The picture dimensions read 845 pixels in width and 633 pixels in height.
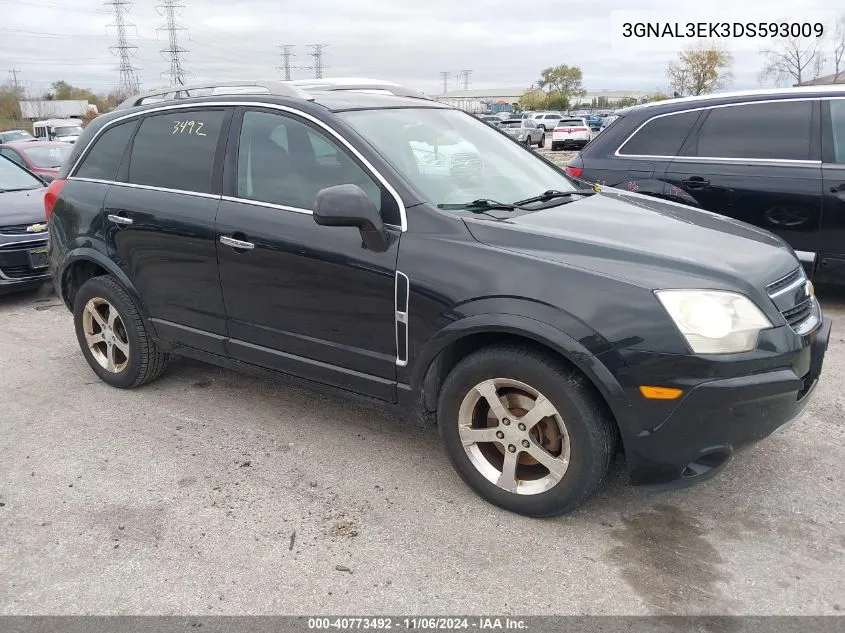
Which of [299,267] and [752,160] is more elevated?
[752,160]

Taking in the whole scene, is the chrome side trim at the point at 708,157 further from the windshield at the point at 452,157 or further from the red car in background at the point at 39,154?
the red car in background at the point at 39,154

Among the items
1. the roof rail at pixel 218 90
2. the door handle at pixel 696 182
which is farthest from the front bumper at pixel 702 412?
the door handle at pixel 696 182

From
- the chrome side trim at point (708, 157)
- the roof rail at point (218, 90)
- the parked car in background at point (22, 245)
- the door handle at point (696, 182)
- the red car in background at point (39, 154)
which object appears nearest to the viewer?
the roof rail at point (218, 90)

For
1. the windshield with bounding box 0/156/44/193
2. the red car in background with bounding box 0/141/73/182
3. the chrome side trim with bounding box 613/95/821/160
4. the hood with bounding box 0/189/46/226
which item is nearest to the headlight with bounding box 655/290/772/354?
the chrome side trim with bounding box 613/95/821/160

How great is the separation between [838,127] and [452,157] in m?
Result: 3.74

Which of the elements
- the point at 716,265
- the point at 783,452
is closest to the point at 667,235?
the point at 716,265

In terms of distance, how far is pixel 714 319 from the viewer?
8.73 feet

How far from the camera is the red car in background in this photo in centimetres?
1216

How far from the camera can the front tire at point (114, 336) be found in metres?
4.43

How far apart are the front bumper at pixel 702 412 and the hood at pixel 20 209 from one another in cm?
670

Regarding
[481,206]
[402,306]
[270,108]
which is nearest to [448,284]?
[402,306]

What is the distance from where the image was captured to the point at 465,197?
344 centimetres

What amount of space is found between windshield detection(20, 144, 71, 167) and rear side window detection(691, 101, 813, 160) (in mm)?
10715

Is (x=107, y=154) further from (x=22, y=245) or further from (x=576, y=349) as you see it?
(x=576, y=349)
